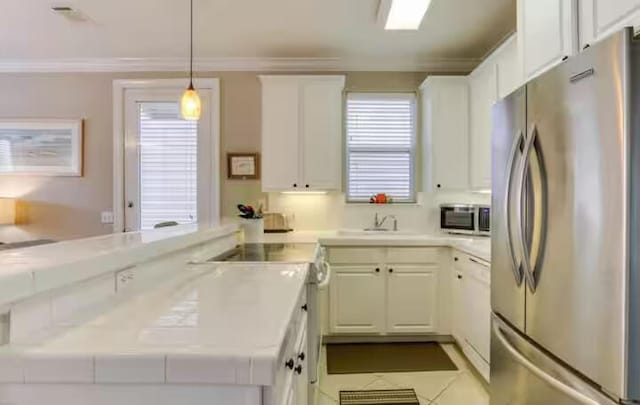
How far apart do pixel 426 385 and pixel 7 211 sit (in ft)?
13.0

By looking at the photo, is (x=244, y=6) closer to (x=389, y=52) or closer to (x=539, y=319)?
(x=389, y=52)

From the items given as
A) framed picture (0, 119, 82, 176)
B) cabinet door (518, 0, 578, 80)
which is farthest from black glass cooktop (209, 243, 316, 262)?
framed picture (0, 119, 82, 176)

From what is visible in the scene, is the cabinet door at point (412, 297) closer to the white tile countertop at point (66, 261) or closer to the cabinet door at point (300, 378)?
the cabinet door at point (300, 378)

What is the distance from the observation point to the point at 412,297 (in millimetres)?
3555

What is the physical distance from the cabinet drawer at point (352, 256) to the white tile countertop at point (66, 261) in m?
2.00

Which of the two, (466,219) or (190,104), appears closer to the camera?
(190,104)

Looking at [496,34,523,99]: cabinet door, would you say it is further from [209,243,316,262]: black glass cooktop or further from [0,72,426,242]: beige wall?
[209,243,316,262]: black glass cooktop

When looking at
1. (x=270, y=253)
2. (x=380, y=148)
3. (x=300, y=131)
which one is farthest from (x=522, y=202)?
(x=380, y=148)

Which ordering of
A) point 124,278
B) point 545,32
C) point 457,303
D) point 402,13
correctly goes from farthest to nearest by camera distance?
point 457,303 < point 402,13 < point 545,32 < point 124,278

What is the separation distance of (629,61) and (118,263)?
1.52 m

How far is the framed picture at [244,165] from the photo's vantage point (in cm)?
424

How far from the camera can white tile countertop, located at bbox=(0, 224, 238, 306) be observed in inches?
33.5

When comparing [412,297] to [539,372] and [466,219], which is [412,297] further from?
[539,372]

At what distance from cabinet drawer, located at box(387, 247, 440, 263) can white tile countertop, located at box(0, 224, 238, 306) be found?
2.22m
